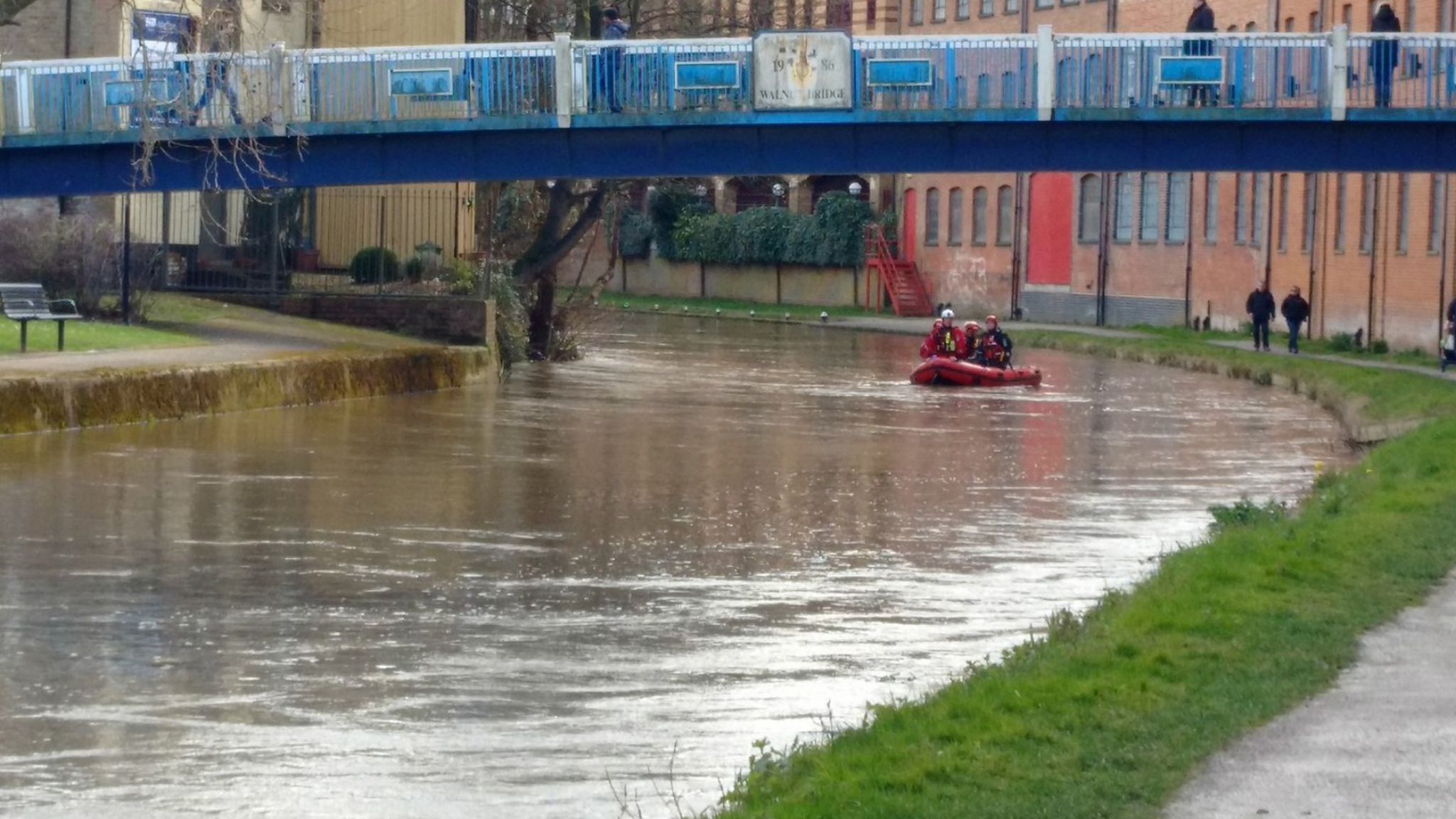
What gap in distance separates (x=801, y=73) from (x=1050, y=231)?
3343cm

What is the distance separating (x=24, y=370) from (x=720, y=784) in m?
15.9

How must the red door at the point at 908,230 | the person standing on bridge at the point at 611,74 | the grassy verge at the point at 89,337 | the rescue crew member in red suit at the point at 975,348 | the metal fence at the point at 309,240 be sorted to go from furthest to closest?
the red door at the point at 908,230 < the rescue crew member in red suit at the point at 975,348 < the metal fence at the point at 309,240 < the person standing on bridge at the point at 611,74 < the grassy verge at the point at 89,337

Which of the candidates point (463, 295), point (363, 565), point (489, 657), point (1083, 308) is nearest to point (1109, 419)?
point (463, 295)

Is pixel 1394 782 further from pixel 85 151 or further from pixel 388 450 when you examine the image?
pixel 85 151

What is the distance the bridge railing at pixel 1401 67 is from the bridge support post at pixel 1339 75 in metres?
0.37

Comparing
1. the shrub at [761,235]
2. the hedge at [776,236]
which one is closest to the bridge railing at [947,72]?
the hedge at [776,236]

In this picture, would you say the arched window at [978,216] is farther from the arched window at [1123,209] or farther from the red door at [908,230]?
the arched window at [1123,209]

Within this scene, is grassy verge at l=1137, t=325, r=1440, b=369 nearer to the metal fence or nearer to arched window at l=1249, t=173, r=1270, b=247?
arched window at l=1249, t=173, r=1270, b=247

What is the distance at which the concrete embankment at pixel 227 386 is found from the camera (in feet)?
74.7

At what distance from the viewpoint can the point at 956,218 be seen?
68.4 m

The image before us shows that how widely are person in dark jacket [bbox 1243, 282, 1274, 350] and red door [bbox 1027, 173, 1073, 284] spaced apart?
15.3 metres

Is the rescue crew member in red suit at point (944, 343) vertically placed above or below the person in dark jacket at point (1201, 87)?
below

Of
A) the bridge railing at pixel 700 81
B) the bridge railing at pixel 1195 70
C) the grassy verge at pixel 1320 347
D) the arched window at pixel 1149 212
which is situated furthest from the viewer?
the arched window at pixel 1149 212

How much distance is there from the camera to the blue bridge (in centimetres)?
2961
